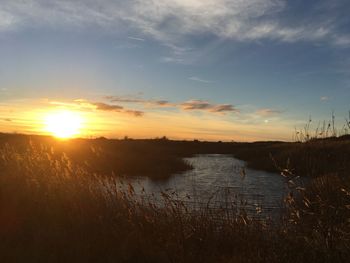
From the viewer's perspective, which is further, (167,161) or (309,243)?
(167,161)

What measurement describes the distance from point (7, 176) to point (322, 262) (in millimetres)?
10071

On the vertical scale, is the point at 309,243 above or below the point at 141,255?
above

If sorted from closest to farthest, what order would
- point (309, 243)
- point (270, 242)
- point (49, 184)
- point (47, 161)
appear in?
1. point (309, 243)
2. point (270, 242)
3. point (49, 184)
4. point (47, 161)

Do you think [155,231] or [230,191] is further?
[230,191]

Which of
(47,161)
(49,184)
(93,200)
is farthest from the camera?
(47,161)

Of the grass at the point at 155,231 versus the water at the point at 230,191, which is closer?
the grass at the point at 155,231

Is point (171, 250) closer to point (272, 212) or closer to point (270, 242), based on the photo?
point (270, 242)

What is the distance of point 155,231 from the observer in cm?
832

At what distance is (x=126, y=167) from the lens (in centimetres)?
3062

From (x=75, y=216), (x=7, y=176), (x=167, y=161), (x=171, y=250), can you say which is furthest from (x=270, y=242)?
(x=167, y=161)

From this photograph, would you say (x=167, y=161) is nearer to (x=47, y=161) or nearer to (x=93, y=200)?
(x=47, y=161)

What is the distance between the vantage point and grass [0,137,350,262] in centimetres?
659

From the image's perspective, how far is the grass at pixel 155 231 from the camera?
6594 millimetres

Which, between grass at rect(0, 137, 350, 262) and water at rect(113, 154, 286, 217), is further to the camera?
water at rect(113, 154, 286, 217)
